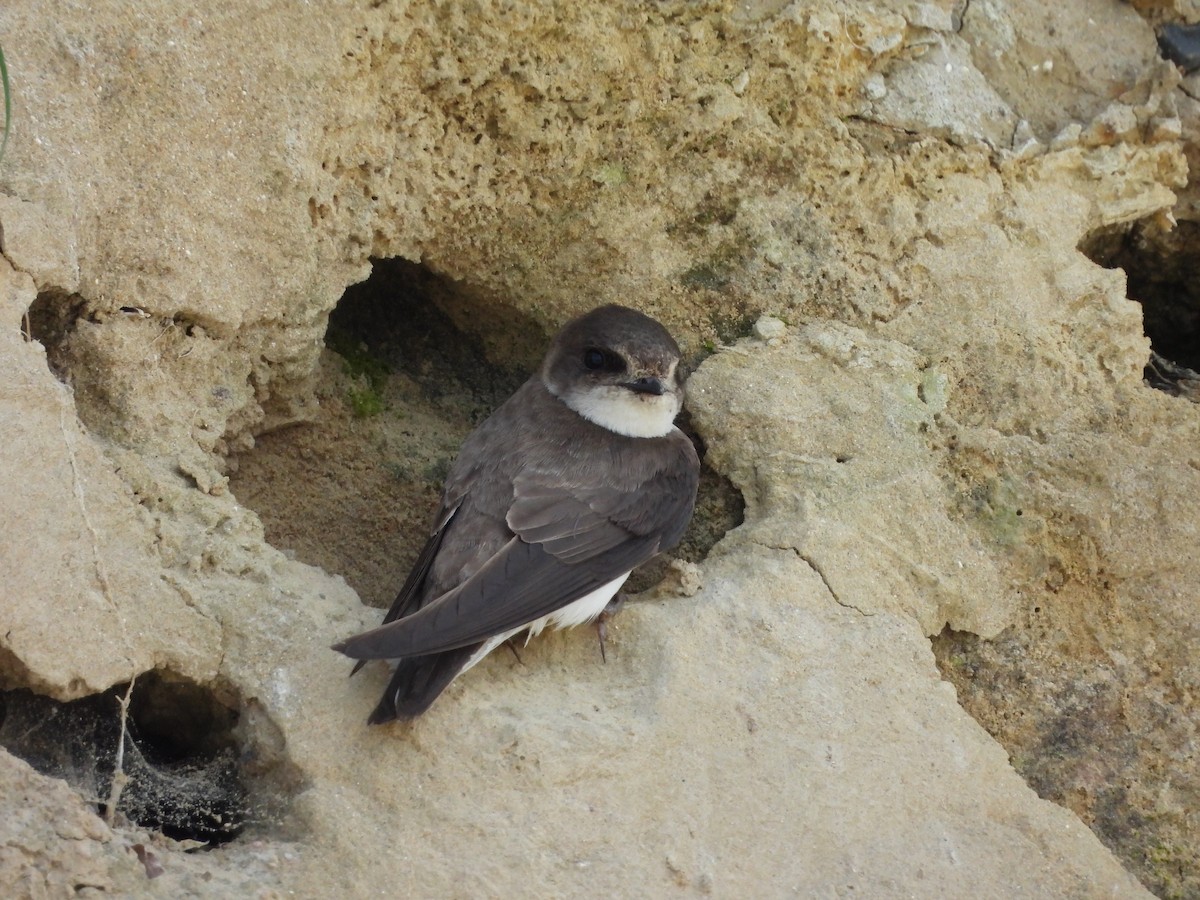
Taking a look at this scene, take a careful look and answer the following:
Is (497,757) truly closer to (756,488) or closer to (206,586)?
(206,586)

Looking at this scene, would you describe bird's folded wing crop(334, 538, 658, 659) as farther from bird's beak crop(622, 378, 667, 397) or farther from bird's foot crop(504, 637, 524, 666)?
bird's beak crop(622, 378, 667, 397)

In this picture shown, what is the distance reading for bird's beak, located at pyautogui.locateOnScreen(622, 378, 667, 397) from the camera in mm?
2803

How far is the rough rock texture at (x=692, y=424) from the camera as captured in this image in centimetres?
217

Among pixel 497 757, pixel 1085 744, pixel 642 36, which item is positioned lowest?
pixel 497 757

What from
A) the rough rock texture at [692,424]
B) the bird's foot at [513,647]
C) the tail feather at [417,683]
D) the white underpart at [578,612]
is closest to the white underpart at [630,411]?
the rough rock texture at [692,424]

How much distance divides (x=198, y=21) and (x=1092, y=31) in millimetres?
2064

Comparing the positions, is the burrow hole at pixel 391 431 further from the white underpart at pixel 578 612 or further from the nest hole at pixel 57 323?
the nest hole at pixel 57 323

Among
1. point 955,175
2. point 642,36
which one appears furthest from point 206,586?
point 955,175

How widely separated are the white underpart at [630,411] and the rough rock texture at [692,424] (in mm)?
105

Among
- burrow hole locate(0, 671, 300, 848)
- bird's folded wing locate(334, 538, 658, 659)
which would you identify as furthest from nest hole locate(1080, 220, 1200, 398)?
burrow hole locate(0, 671, 300, 848)

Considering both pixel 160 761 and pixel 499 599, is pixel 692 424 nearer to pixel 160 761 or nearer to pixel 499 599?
pixel 499 599

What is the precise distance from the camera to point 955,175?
10.2 feet

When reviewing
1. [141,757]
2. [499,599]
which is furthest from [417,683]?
[141,757]

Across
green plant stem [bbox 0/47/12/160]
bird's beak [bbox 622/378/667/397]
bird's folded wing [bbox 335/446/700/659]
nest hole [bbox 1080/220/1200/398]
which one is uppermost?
nest hole [bbox 1080/220/1200/398]
